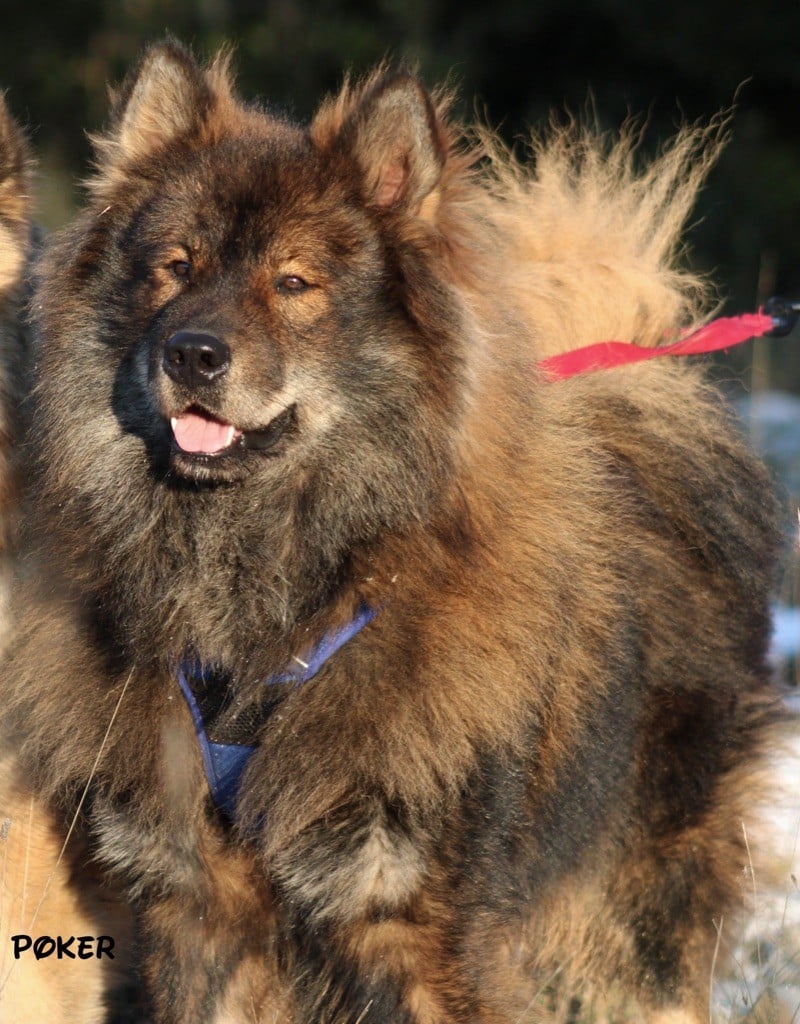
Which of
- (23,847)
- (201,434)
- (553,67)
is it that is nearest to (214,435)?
(201,434)

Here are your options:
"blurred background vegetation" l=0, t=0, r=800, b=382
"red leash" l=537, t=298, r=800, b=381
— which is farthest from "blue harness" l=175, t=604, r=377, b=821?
"blurred background vegetation" l=0, t=0, r=800, b=382

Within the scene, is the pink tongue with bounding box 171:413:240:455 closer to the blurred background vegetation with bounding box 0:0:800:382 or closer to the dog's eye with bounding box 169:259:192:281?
the dog's eye with bounding box 169:259:192:281

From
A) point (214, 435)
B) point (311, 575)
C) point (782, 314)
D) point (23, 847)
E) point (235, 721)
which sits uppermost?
point (214, 435)

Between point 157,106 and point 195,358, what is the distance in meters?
0.80

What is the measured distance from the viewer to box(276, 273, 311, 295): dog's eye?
299 centimetres

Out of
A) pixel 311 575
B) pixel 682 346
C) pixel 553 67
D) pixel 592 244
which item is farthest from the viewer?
pixel 553 67

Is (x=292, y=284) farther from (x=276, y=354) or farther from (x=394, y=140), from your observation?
(x=394, y=140)

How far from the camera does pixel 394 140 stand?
3045mm

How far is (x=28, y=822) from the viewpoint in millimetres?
3398

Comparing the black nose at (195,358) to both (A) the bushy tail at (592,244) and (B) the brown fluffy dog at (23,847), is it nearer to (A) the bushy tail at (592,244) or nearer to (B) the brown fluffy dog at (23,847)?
(B) the brown fluffy dog at (23,847)

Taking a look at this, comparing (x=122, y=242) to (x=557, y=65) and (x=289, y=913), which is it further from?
(x=557, y=65)

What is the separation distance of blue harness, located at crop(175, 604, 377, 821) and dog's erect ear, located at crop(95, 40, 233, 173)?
125 centimetres

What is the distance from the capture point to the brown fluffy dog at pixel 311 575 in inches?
113

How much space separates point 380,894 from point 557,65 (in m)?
13.8
